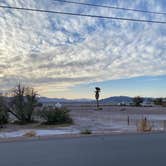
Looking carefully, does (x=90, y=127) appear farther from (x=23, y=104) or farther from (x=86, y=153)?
(x=86, y=153)

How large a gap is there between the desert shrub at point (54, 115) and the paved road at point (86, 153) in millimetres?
23306

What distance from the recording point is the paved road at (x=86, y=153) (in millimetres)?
9133

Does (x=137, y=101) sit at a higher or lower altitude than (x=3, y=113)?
higher

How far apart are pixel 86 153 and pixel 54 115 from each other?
2660 cm

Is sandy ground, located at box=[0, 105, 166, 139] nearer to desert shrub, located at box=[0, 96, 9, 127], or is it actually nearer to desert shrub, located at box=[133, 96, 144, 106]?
desert shrub, located at box=[0, 96, 9, 127]

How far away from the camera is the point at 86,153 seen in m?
10.5

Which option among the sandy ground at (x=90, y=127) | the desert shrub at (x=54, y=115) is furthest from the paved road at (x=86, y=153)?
the desert shrub at (x=54, y=115)

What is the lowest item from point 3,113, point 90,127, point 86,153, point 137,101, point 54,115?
point 90,127

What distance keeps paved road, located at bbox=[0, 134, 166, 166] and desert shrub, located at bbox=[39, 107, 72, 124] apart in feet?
76.5

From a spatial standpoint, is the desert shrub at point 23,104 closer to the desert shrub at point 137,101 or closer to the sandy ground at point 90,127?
the sandy ground at point 90,127

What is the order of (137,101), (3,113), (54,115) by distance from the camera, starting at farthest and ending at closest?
(137,101) < (3,113) < (54,115)

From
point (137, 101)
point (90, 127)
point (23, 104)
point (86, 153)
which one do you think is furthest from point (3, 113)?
point (137, 101)

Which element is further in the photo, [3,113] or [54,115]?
[3,113]

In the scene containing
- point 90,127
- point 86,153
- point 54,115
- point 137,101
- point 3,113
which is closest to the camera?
point 86,153
